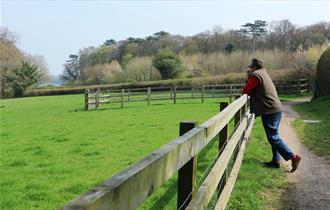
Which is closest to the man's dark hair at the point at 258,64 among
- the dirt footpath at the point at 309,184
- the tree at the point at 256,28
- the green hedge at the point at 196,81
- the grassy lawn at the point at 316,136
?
the dirt footpath at the point at 309,184

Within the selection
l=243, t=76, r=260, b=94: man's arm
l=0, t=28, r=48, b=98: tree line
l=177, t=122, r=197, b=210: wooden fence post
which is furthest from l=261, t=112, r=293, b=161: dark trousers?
l=0, t=28, r=48, b=98: tree line

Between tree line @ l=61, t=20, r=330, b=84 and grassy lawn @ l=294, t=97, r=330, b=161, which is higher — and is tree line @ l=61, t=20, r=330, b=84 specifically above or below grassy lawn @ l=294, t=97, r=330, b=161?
above

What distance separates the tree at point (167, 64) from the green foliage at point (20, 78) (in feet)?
71.3

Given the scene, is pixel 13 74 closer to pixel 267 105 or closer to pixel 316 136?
pixel 316 136

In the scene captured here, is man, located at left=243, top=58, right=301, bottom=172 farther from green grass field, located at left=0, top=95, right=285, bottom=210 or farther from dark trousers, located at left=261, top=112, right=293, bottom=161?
green grass field, located at left=0, top=95, right=285, bottom=210

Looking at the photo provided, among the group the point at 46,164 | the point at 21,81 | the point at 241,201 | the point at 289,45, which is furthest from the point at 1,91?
the point at 241,201

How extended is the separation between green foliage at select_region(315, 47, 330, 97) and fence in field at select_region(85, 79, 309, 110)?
5.93 metres

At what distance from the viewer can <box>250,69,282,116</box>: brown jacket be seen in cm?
740

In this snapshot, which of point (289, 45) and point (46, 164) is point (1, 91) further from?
point (46, 164)

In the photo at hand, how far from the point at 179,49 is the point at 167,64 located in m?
46.3

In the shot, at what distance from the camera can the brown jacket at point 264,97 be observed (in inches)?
291

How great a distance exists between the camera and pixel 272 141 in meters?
7.52

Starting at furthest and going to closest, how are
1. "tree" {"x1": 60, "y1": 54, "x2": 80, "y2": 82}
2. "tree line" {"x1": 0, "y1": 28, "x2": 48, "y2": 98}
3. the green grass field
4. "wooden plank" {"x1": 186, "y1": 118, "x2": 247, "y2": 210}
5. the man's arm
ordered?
"tree" {"x1": 60, "y1": 54, "x2": 80, "y2": 82} < "tree line" {"x1": 0, "y1": 28, "x2": 48, "y2": 98} < the man's arm < the green grass field < "wooden plank" {"x1": 186, "y1": 118, "x2": 247, "y2": 210}

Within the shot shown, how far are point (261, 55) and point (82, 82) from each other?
56785 millimetres
